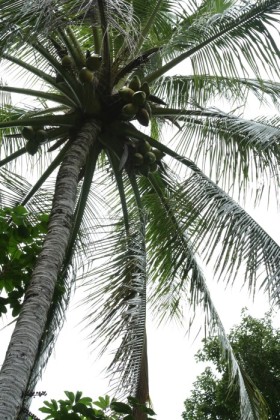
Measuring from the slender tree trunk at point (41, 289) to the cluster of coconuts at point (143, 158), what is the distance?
381 millimetres

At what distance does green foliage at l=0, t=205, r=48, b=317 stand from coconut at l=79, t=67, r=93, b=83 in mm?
1328

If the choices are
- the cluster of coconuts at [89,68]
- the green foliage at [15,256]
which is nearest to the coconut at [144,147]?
the cluster of coconuts at [89,68]

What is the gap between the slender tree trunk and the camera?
321 cm

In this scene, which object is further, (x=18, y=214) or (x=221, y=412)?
(x=221, y=412)

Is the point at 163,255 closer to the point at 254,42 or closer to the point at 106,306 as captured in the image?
the point at 106,306

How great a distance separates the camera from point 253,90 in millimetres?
6855

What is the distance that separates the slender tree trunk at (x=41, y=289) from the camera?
3213mm

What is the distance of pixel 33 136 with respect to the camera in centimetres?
539

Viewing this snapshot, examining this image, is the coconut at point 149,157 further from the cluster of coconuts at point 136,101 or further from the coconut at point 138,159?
the cluster of coconuts at point 136,101

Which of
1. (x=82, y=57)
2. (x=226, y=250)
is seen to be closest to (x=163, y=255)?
(x=226, y=250)

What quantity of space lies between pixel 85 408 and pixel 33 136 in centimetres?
281

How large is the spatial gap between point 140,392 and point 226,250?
1329 millimetres

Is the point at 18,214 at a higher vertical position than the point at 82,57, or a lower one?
lower

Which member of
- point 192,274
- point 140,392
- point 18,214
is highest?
point 192,274
